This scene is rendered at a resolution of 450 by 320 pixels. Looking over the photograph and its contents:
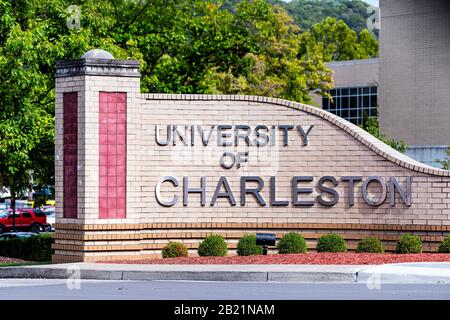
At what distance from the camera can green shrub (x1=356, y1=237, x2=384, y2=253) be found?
82.3 feet

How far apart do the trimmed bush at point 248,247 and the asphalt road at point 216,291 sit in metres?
4.50

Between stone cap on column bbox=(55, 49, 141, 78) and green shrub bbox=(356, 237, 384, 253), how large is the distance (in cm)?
699

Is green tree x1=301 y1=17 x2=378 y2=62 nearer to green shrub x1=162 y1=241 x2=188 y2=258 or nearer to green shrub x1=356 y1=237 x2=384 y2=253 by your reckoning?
green shrub x1=162 y1=241 x2=188 y2=258

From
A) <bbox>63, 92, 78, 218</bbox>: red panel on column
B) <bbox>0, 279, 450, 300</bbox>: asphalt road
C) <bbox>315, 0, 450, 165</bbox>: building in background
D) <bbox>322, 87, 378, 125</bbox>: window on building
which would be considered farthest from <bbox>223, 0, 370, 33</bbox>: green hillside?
<bbox>0, 279, 450, 300</bbox>: asphalt road

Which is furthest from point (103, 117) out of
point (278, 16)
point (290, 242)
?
point (278, 16)

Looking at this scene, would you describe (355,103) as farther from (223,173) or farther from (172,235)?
(172,235)

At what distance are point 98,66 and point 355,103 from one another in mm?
73354

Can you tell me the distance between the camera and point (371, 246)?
2508cm

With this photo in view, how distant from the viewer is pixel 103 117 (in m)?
26.0

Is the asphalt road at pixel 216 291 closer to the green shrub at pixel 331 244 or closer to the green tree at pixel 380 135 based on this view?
the green shrub at pixel 331 244

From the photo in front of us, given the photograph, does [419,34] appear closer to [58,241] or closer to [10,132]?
[10,132]

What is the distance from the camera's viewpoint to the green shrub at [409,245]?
24.8 m

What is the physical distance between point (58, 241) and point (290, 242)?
5.97m

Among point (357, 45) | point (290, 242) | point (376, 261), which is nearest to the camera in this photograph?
point (376, 261)
